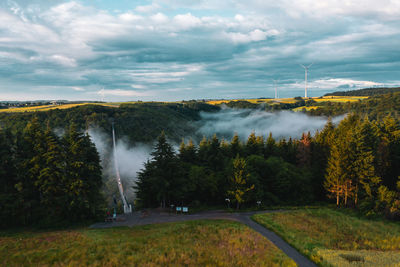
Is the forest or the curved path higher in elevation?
the forest

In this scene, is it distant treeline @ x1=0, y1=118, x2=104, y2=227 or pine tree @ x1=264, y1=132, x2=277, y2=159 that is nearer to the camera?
distant treeline @ x1=0, y1=118, x2=104, y2=227

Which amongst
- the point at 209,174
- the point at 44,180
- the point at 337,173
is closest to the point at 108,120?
the point at 209,174

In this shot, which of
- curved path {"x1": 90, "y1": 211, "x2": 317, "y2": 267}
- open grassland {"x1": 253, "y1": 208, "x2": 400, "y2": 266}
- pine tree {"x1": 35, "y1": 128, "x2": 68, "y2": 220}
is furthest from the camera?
pine tree {"x1": 35, "y1": 128, "x2": 68, "y2": 220}

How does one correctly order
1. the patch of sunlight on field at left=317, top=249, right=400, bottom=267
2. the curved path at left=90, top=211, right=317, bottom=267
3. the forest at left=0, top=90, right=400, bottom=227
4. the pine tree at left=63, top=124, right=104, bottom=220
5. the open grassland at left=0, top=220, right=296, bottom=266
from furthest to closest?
1. the pine tree at left=63, top=124, right=104, bottom=220
2. the forest at left=0, top=90, right=400, bottom=227
3. the curved path at left=90, top=211, right=317, bottom=267
4. the patch of sunlight on field at left=317, top=249, right=400, bottom=267
5. the open grassland at left=0, top=220, right=296, bottom=266

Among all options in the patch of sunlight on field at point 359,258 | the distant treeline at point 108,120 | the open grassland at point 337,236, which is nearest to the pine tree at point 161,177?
the open grassland at point 337,236

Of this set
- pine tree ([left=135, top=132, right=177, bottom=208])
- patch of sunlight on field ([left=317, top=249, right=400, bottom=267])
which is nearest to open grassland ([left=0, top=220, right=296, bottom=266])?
patch of sunlight on field ([left=317, top=249, right=400, bottom=267])

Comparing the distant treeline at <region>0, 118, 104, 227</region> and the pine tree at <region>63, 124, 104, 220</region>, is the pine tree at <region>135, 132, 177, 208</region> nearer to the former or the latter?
the pine tree at <region>63, 124, 104, 220</region>

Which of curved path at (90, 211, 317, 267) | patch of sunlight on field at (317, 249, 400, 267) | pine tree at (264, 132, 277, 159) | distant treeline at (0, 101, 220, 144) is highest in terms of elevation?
distant treeline at (0, 101, 220, 144)
